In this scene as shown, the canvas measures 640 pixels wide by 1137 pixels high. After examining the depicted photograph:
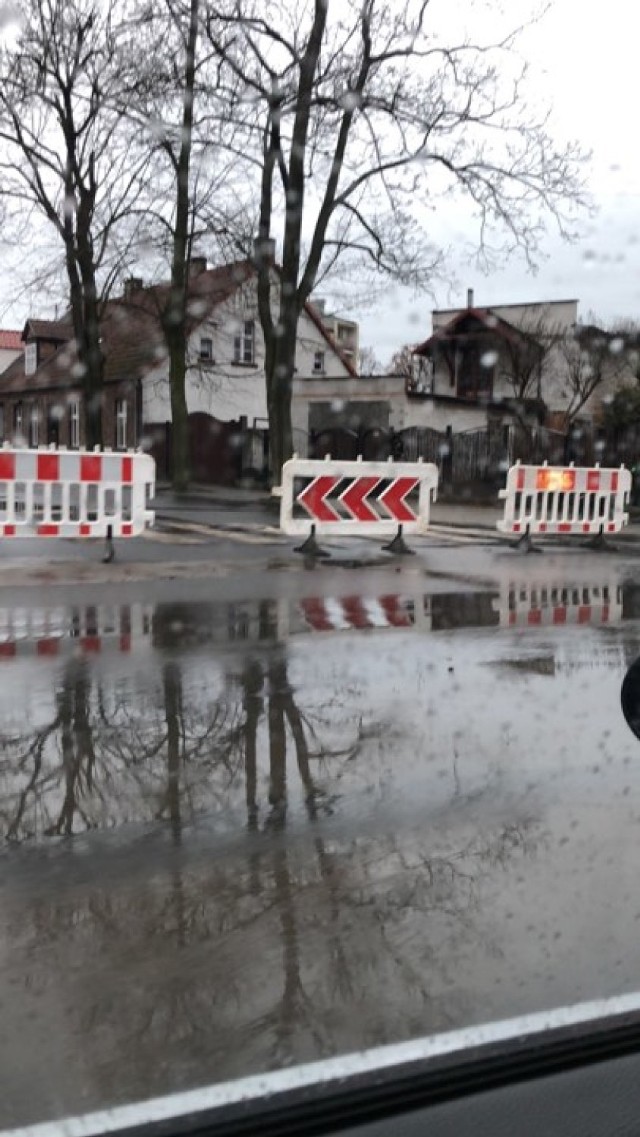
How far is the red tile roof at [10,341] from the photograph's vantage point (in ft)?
214

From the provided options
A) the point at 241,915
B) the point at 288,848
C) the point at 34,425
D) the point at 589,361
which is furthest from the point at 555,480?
the point at 34,425

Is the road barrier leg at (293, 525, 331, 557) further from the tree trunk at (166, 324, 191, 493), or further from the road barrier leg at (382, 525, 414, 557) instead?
the tree trunk at (166, 324, 191, 493)

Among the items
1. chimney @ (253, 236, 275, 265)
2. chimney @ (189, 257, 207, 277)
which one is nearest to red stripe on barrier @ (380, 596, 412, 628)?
chimney @ (253, 236, 275, 265)

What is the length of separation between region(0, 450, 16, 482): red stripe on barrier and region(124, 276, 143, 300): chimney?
19.8m

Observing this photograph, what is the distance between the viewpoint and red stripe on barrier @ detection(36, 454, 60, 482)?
448 inches

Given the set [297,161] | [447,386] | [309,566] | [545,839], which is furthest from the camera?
[447,386]

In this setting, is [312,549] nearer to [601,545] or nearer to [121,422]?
[601,545]

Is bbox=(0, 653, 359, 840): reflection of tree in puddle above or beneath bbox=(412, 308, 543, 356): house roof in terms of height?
beneath

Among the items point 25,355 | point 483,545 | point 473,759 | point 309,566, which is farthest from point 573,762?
point 25,355

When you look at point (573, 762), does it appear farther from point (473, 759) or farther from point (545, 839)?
point (545, 839)

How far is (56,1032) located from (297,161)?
23.0 metres

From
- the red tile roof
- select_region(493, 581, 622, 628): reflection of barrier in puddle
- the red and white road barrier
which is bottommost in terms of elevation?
select_region(493, 581, 622, 628): reflection of barrier in puddle

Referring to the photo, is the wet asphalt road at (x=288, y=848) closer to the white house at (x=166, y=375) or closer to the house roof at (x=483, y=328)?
the white house at (x=166, y=375)

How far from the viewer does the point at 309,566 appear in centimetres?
1211
